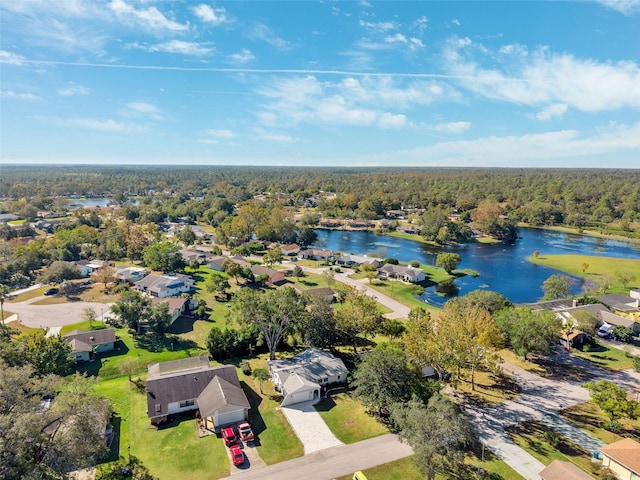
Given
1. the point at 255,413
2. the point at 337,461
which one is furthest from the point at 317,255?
the point at 337,461

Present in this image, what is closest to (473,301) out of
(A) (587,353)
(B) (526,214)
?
(A) (587,353)

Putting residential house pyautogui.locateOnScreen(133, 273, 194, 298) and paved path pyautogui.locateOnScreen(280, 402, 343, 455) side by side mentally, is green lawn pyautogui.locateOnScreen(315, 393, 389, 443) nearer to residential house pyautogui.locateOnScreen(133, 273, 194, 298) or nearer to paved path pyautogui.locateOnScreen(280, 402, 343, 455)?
paved path pyautogui.locateOnScreen(280, 402, 343, 455)

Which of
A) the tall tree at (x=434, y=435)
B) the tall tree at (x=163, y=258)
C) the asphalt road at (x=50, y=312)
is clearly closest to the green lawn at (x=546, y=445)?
the tall tree at (x=434, y=435)

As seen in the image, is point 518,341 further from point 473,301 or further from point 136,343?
point 136,343

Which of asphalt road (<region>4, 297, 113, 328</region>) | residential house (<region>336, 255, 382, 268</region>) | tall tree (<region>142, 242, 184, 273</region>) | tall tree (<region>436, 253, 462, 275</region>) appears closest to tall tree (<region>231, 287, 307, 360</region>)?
asphalt road (<region>4, 297, 113, 328</region>)

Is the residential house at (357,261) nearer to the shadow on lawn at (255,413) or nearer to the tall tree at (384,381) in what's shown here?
the shadow on lawn at (255,413)

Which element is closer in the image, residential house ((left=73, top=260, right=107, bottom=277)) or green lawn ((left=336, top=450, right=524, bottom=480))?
green lawn ((left=336, top=450, right=524, bottom=480))
